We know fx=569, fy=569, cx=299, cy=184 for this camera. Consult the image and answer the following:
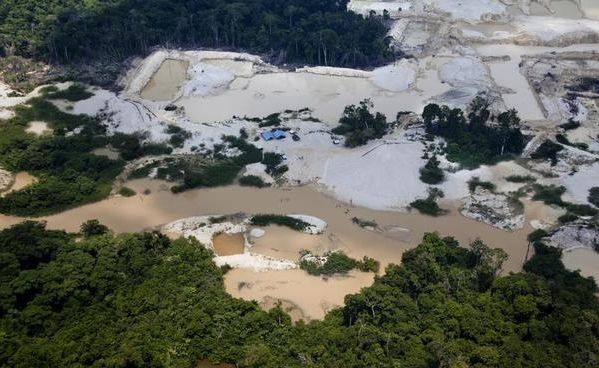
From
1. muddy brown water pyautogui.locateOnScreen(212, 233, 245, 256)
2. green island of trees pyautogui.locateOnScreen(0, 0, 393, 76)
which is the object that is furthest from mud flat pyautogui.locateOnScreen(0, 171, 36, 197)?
green island of trees pyautogui.locateOnScreen(0, 0, 393, 76)

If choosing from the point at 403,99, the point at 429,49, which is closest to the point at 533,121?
the point at 403,99

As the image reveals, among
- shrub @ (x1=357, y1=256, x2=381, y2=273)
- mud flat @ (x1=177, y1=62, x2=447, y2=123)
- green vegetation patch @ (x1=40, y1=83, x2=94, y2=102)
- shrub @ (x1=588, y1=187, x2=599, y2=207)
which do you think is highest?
green vegetation patch @ (x1=40, y1=83, x2=94, y2=102)

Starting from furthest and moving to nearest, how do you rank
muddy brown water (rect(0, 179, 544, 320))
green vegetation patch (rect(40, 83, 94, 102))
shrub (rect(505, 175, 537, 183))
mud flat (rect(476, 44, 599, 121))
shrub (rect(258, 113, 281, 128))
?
green vegetation patch (rect(40, 83, 94, 102))
mud flat (rect(476, 44, 599, 121))
shrub (rect(258, 113, 281, 128))
shrub (rect(505, 175, 537, 183))
muddy brown water (rect(0, 179, 544, 320))

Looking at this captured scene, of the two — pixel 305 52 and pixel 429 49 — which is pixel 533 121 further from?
pixel 305 52

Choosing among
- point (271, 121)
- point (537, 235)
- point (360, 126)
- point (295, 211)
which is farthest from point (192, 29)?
point (537, 235)

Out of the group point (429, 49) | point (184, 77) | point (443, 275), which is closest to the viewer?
point (443, 275)

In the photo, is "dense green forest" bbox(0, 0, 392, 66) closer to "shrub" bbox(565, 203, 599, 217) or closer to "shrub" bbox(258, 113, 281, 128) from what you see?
"shrub" bbox(258, 113, 281, 128)

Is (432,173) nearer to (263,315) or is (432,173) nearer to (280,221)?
(280,221)
